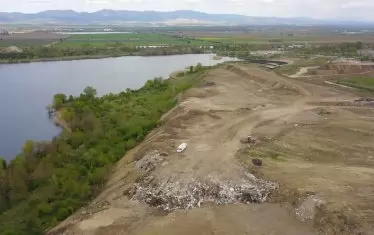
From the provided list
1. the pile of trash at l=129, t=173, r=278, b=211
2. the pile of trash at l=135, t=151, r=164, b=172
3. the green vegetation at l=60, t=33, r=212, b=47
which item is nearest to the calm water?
the pile of trash at l=135, t=151, r=164, b=172

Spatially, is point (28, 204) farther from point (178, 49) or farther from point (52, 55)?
point (178, 49)

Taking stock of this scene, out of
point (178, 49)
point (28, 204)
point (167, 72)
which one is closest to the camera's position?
point (28, 204)

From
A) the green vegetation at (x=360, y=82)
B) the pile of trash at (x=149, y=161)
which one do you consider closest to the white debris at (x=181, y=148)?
the pile of trash at (x=149, y=161)

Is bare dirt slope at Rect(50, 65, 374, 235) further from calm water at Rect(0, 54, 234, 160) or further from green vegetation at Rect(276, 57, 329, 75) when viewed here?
green vegetation at Rect(276, 57, 329, 75)

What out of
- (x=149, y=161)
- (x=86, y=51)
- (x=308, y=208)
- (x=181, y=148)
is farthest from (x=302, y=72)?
(x=86, y=51)

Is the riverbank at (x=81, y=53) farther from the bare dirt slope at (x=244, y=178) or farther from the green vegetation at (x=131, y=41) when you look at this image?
the bare dirt slope at (x=244, y=178)

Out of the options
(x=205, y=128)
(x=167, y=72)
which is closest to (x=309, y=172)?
(x=205, y=128)

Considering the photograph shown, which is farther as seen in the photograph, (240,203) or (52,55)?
(52,55)
